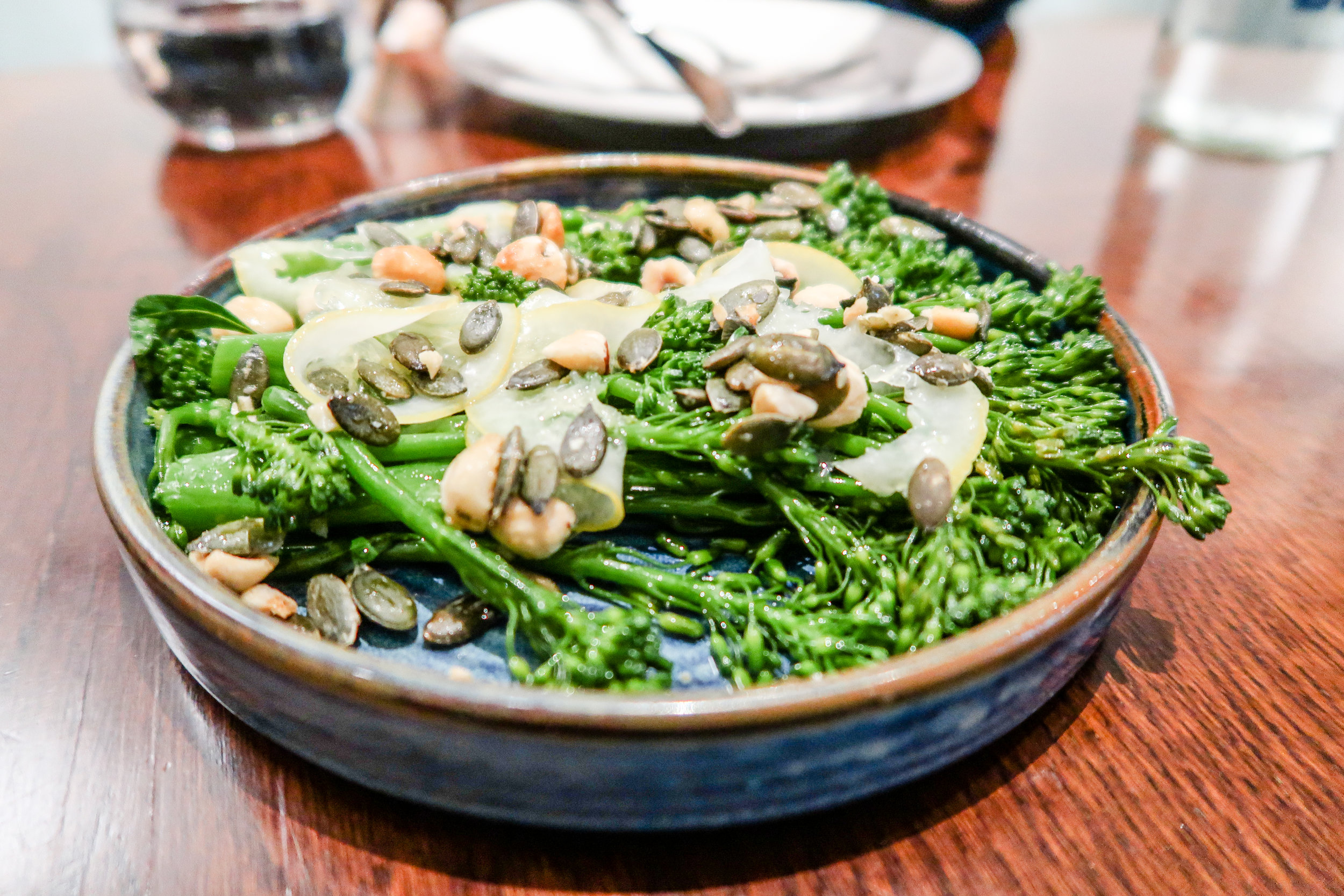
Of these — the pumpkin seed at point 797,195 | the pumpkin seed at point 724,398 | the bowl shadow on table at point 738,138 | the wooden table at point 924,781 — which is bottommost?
the wooden table at point 924,781

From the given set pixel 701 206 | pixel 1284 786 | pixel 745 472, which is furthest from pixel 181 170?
pixel 1284 786

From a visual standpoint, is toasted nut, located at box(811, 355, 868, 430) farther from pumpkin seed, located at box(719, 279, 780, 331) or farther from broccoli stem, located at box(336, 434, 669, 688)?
broccoli stem, located at box(336, 434, 669, 688)

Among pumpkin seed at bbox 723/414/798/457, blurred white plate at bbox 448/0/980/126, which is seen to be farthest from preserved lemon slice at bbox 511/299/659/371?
blurred white plate at bbox 448/0/980/126

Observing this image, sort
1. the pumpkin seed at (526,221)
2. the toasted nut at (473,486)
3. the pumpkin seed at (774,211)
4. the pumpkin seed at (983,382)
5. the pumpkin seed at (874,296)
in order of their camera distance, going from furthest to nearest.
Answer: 1. the pumpkin seed at (774,211)
2. the pumpkin seed at (526,221)
3. the pumpkin seed at (874,296)
4. the pumpkin seed at (983,382)
5. the toasted nut at (473,486)

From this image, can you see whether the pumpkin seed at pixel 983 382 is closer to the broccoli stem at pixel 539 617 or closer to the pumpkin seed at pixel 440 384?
the broccoli stem at pixel 539 617

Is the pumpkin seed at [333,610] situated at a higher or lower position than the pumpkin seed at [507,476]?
lower

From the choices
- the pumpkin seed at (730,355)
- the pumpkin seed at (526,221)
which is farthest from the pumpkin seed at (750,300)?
the pumpkin seed at (526,221)

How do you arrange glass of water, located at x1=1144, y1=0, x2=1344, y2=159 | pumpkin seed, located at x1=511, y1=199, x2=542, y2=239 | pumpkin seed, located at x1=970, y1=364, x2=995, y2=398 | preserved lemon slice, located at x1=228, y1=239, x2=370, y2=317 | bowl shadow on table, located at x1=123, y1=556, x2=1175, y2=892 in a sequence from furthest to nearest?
glass of water, located at x1=1144, y1=0, x2=1344, y2=159 < pumpkin seed, located at x1=511, y1=199, x2=542, y2=239 < preserved lemon slice, located at x1=228, y1=239, x2=370, y2=317 < pumpkin seed, located at x1=970, y1=364, x2=995, y2=398 < bowl shadow on table, located at x1=123, y1=556, x2=1175, y2=892
